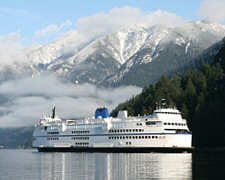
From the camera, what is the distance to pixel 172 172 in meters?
84.2

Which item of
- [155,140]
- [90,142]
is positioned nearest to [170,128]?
[155,140]

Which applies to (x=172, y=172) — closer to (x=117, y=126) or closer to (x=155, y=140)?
(x=155, y=140)

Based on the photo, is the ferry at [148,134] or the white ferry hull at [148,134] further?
the ferry at [148,134]

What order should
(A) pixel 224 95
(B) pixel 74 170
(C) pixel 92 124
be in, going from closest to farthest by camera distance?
(B) pixel 74 170, (A) pixel 224 95, (C) pixel 92 124

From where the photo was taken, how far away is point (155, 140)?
174750 millimetres

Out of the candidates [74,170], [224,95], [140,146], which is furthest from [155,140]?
[74,170]

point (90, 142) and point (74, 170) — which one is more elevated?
point (90, 142)

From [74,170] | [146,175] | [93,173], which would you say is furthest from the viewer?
[74,170]

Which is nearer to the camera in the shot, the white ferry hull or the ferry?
the white ferry hull

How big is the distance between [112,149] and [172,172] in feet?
335

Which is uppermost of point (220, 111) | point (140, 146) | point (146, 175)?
point (220, 111)

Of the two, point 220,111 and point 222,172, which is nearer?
point 222,172

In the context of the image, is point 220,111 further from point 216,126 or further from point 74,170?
point 74,170

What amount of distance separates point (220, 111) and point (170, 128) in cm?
1803
